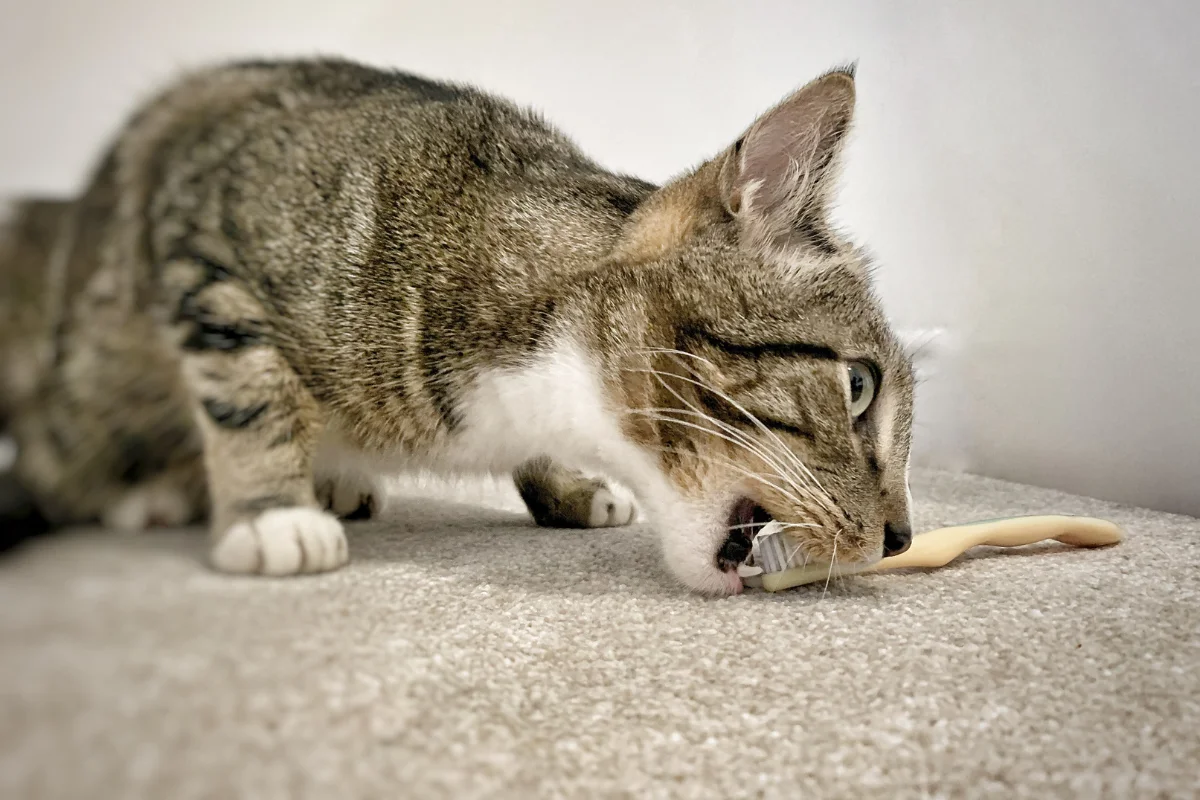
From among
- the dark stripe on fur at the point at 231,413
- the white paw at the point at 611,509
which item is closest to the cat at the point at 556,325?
the dark stripe on fur at the point at 231,413

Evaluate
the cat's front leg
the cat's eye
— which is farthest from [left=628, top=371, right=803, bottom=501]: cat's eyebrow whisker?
the cat's front leg

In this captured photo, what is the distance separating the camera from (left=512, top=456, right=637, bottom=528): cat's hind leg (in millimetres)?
938

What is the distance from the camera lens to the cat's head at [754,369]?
71 centimetres

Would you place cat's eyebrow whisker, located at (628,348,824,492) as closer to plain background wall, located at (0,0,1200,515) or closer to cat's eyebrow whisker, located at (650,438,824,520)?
cat's eyebrow whisker, located at (650,438,824,520)

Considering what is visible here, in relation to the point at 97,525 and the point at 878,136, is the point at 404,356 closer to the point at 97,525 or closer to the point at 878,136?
the point at 97,525

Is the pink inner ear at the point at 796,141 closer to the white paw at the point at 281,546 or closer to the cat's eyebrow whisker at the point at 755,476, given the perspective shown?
the cat's eyebrow whisker at the point at 755,476

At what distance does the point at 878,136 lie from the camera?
0.92m

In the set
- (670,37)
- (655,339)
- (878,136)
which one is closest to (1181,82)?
(878,136)

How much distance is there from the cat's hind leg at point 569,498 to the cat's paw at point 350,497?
0.30m

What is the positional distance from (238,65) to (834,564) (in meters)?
0.64

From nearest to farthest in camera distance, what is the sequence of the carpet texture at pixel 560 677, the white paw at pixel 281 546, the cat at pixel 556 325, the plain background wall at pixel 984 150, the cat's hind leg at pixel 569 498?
the carpet texture at pixel 560 677 < the white paw at pixel 281 546 < the cat at pixel 556 325 < the plain background wall at pixel 984 150 < the cat's hind leg at pixel 569 498

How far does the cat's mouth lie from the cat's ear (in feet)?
0.89

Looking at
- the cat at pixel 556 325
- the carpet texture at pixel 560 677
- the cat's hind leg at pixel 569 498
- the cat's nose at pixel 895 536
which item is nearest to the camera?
the carpet texture at pixel 560 677

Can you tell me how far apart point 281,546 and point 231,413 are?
11cm
